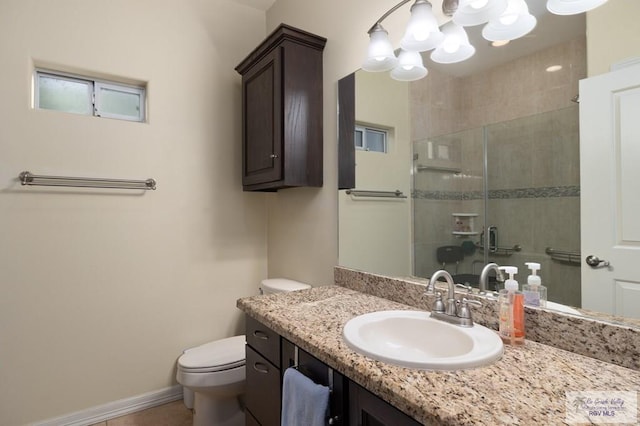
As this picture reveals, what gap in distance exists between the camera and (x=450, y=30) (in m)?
1.27

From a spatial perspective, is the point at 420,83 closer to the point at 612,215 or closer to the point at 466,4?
the point at 466,4

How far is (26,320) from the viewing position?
5.83 feet

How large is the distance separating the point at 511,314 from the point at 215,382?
1.48 meters

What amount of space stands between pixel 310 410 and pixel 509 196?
0.90m

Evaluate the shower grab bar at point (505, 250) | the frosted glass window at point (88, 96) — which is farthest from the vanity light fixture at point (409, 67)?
the frosted glass window at point (88, 96)

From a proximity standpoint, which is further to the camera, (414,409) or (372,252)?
(372,252)

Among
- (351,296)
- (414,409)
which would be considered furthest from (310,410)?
(351,296)

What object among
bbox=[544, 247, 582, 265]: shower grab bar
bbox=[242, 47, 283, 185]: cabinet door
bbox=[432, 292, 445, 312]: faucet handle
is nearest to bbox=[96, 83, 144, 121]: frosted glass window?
bbox=[242, 47, 283, 185]: cabinet door

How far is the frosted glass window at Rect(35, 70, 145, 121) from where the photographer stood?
192cm

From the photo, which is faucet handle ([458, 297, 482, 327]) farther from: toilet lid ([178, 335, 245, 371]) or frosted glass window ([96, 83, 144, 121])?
frosted glass window ([96, 83, 144, 121])

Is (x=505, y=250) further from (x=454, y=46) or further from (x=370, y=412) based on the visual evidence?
(x=454, y=46)

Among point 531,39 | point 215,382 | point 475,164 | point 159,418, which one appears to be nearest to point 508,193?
point 475,164

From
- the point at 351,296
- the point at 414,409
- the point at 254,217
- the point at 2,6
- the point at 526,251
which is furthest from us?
the point at 254,217

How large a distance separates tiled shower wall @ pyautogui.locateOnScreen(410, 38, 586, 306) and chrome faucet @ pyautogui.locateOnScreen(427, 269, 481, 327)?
14 cm
